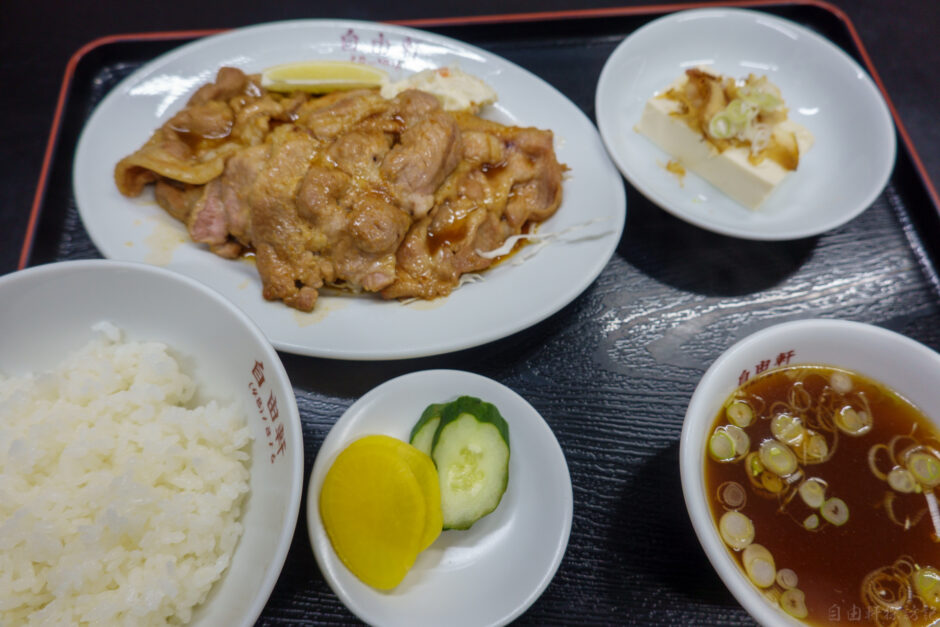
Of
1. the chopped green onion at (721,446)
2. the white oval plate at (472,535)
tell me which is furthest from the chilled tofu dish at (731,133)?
the white oval plate at (472,535)

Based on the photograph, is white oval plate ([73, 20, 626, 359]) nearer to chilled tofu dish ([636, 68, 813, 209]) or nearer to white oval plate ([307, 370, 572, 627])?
white oval plate ([307, 370, 572, 627])

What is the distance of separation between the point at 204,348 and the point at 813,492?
193 centimetres

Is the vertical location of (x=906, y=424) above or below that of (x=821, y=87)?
below

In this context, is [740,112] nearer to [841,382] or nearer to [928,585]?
[841,382]

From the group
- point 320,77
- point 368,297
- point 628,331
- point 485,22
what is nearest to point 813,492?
point 628,331

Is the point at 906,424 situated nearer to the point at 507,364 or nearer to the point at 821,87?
the point at 507,364

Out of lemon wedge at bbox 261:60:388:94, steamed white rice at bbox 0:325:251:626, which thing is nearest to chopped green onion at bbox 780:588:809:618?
steamed white rice at bbox 0:325:251:626

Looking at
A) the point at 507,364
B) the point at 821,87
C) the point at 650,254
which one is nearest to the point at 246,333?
the point at 507,364

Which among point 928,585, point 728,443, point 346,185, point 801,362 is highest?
point 346,185

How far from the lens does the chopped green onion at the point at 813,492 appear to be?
68.1 inches

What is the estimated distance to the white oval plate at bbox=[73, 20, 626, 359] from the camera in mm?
2270

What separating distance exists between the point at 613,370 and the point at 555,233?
2.20 ft

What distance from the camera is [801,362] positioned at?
6.09 ft

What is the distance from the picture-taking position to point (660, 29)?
10.8 ft
